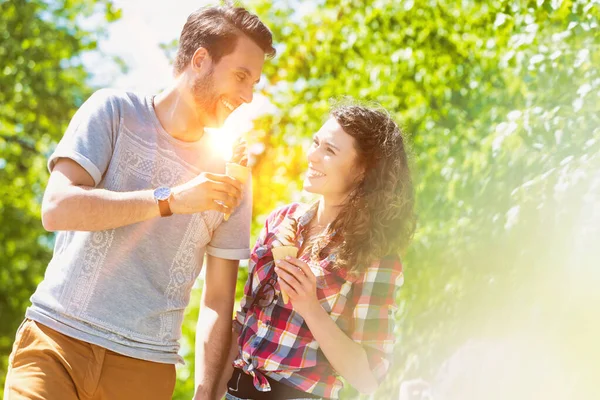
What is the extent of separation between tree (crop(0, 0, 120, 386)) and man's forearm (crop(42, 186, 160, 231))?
9027 millimetres

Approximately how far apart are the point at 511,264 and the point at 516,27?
6.15ft

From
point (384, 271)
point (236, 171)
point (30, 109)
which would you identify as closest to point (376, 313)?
point (384, 271)

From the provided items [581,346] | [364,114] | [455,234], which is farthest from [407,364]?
[364,114]

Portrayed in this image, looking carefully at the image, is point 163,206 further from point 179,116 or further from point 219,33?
point 219,33

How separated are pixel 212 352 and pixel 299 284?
60cm

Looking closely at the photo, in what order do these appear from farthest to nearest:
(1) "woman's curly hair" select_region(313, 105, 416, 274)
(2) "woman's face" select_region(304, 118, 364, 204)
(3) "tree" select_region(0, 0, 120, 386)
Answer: (3) "tree" select_region(0, 0, 120, 386) → (2) "woman's face" select_region(304, 118, 364, 204) → (1) "woman's curly hair" select_region(313, 105, 416, 274)

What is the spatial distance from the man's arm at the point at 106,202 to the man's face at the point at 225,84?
0.51m

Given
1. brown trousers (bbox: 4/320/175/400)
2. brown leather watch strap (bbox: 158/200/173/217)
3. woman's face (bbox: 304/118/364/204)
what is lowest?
brown trousers (bbox: 4/320/175/400)

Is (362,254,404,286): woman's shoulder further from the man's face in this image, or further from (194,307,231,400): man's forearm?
the man's face

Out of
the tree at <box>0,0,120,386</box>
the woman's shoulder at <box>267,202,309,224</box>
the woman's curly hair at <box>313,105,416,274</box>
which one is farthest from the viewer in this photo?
the tree at <box>0,0,120,386</box>

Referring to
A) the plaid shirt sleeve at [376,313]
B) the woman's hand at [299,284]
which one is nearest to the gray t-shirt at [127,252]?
the woman's hand at [299,284]

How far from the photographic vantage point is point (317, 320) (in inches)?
116

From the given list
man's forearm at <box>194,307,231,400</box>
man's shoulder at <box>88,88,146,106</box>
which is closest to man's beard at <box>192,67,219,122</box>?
man's shoulder at <box>88,88,146,106</box>

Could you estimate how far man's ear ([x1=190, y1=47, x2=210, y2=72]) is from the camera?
10.9 feet
